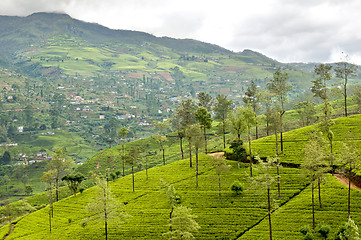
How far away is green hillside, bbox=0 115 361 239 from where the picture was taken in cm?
4969

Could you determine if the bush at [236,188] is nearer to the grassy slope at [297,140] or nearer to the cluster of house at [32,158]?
the grassy slope at [297,140]

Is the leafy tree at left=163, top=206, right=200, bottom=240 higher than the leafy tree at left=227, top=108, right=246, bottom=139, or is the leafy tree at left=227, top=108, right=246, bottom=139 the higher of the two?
the leafy tree at left=227, top=108, right=246, bottom=139

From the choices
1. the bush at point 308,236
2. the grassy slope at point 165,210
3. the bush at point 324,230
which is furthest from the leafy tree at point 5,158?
the bush at point 324,230

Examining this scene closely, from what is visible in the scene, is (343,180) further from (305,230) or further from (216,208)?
(216,208)

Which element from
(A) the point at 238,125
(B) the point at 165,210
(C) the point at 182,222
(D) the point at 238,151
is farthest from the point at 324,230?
(A) the point at 238,125

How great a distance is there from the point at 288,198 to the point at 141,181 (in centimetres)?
4071

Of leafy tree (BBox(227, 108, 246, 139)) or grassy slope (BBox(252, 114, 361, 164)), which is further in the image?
leafy tree (BBox(227, 108, 246, 139))

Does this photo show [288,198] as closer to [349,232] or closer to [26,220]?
[349,232]

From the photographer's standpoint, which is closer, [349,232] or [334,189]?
[349,232]

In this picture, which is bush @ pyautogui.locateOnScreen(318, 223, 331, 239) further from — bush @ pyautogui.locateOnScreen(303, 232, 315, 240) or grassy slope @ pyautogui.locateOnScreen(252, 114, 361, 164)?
grassy slope @ pyautogui.locateOnScreen(252, 114, 361, 164)

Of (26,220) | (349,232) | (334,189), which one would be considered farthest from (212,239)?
(26,220)

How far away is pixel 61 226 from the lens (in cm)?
6406

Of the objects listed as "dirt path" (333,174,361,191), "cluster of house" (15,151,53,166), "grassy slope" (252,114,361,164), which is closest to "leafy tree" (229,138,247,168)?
"grassy slope" (252,114,361,164)

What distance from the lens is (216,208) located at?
191 feet
